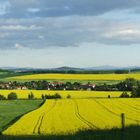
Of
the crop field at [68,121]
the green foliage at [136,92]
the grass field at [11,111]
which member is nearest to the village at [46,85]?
the green foliage at [136,92]

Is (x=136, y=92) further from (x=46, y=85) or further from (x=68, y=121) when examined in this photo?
(x=68, y=121)

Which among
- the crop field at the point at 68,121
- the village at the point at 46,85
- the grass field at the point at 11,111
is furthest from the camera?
the village at the point at 46,85

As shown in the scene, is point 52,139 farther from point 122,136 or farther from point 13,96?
point 13,96

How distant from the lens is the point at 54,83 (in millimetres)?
128125

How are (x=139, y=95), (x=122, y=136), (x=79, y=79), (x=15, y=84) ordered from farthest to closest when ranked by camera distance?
(x=79, y=79) → (x=15, y=84) → (x=139, y=95) → (x=122, y=136)

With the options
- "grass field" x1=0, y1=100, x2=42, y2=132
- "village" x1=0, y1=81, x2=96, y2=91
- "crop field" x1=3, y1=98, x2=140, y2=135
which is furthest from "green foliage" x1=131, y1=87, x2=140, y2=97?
"crop field" x1=3, y1=98, x2=140, y2=135

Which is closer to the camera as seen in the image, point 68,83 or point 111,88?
point 111,88

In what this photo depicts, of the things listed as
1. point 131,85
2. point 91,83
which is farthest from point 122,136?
point 91,83

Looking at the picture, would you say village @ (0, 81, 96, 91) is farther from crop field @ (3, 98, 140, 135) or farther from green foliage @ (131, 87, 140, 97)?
crop field @ (3, 98, 140, 135)

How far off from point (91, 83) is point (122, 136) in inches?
4315

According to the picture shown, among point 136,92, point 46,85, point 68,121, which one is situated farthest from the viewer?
point 46,85

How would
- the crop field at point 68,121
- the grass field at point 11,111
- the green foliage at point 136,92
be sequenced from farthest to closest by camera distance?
the green foliage at point 136,92 → the grass field at point 11,111 → the crop field at point 68,121

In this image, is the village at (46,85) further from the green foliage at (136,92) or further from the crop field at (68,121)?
the crop field at (68,121)

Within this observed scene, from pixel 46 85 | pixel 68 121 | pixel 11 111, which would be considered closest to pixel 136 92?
pixel 11 111
